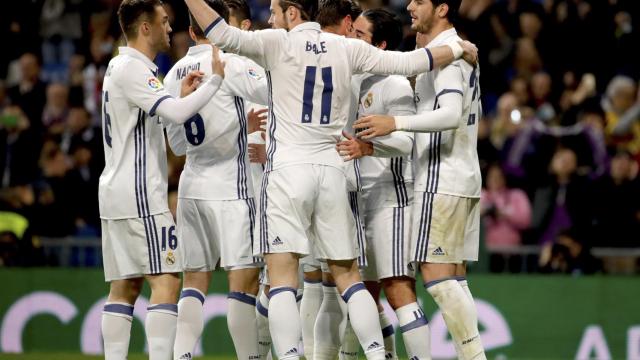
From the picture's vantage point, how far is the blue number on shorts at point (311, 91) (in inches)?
276

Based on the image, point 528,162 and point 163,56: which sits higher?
point 163,56

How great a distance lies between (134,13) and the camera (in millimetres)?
7398

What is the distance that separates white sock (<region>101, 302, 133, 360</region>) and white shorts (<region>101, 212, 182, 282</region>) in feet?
0.65

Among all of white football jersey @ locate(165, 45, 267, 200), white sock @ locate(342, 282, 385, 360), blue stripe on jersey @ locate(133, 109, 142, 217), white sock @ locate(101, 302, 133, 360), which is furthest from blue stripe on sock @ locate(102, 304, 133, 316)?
white sock @ locate(342, 282, 385, 360)

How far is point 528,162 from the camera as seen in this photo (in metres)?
12.8

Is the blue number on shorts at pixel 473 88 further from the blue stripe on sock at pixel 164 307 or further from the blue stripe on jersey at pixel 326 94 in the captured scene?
the blue stripe on sock at pixel 164 307

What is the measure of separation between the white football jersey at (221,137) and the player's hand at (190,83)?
0.27 meters

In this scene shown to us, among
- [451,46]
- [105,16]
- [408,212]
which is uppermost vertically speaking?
[105,16]

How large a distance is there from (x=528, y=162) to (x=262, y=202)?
6.27 metres

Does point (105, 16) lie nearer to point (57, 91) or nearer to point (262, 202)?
point (57, 91)

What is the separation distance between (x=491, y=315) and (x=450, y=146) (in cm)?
450

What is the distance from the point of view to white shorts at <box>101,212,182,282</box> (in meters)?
7.26

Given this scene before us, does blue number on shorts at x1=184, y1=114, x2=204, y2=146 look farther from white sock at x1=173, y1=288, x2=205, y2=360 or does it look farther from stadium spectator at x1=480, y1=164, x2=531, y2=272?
stadium spectator at x1=480, y1=164, x2=531, y2=272

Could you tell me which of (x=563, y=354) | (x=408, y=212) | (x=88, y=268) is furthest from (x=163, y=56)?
(x=408, y=212)
